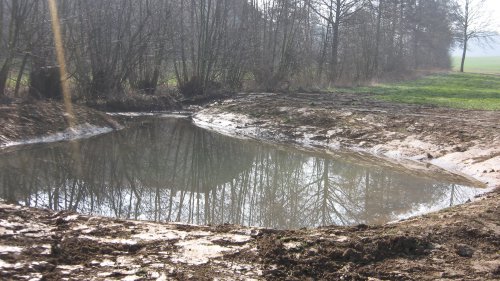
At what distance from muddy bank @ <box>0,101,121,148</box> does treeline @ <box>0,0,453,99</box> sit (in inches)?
84.0

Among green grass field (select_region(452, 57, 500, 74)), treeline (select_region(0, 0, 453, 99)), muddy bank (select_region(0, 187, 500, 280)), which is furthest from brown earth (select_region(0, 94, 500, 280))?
green grass field (select_region(452, 57, 500, 74))

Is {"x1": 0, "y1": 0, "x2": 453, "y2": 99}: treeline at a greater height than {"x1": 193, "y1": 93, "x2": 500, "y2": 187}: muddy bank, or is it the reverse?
{"x1": 0, "y1": 0, "x2": 453, "y2": 99}: treeline

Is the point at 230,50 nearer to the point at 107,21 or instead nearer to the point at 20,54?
the point at 107,21

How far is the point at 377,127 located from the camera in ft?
51.2

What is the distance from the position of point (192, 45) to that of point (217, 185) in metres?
16.2

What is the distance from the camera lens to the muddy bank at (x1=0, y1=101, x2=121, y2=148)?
13062mm

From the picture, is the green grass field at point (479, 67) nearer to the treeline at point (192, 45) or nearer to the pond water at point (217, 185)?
the treeline at point (192, 45)

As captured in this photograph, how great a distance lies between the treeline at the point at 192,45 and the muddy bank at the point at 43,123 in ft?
Answer: 7.00

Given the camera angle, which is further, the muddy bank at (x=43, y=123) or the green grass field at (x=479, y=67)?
the green grass field at (x=479, y=67)

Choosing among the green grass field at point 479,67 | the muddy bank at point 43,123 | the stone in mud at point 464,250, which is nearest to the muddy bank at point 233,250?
the stone in mud at point 464,250

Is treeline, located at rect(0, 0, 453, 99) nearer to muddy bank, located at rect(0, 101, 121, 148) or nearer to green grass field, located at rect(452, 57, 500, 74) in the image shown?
muddy bank, located at rect(0, 101, 121, 148)

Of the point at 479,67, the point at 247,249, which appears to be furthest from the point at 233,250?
the point at 479,67

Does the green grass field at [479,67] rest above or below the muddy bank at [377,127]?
above

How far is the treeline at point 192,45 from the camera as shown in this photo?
17484 mm
